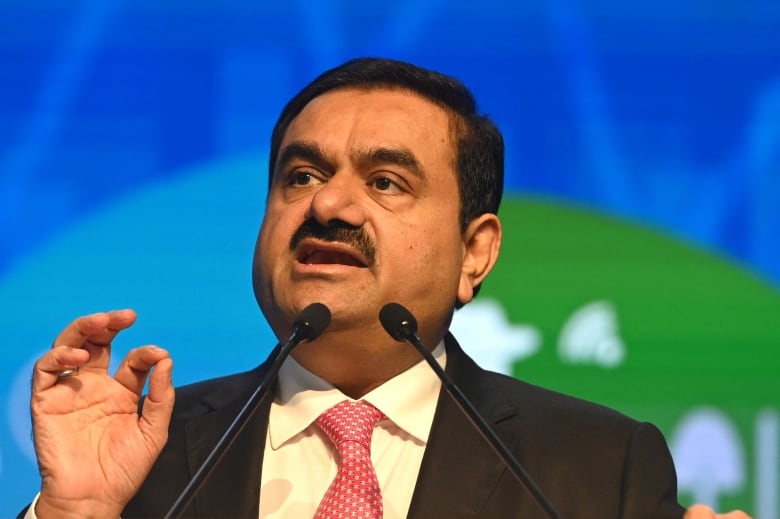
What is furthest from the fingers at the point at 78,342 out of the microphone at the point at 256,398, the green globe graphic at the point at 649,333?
the green globe graphic at the point at 649,333

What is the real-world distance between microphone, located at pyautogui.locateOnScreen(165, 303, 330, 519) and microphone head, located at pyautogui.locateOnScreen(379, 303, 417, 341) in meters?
0.10

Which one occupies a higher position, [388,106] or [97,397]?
[388,106]

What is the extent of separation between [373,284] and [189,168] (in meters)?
1.00

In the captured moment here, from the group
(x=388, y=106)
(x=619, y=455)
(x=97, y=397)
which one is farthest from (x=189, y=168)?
(x=619, y=455)

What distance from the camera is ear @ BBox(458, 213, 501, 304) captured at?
8.38 feet

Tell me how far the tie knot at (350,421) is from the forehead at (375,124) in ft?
1.62

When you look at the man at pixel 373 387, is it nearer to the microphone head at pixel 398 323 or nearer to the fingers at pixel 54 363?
the fingers at pixel 54 363

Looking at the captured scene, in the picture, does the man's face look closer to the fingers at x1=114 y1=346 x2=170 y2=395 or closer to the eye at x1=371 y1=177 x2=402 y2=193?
the eye at x1=371 y1=177 x2=402 y2=193

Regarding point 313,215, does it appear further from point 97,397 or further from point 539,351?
point 539,351

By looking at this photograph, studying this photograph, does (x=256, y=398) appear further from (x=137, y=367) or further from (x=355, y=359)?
(x=355, y=359)

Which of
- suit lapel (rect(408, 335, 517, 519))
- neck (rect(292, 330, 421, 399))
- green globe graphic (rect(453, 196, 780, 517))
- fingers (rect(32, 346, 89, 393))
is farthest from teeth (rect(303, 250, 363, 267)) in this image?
green globe graphic (rect(453, 196, 780, 517))

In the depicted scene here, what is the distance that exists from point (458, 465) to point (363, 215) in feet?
1.62

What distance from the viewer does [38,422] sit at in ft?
6.61

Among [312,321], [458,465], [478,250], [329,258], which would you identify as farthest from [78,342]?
[478,250]
